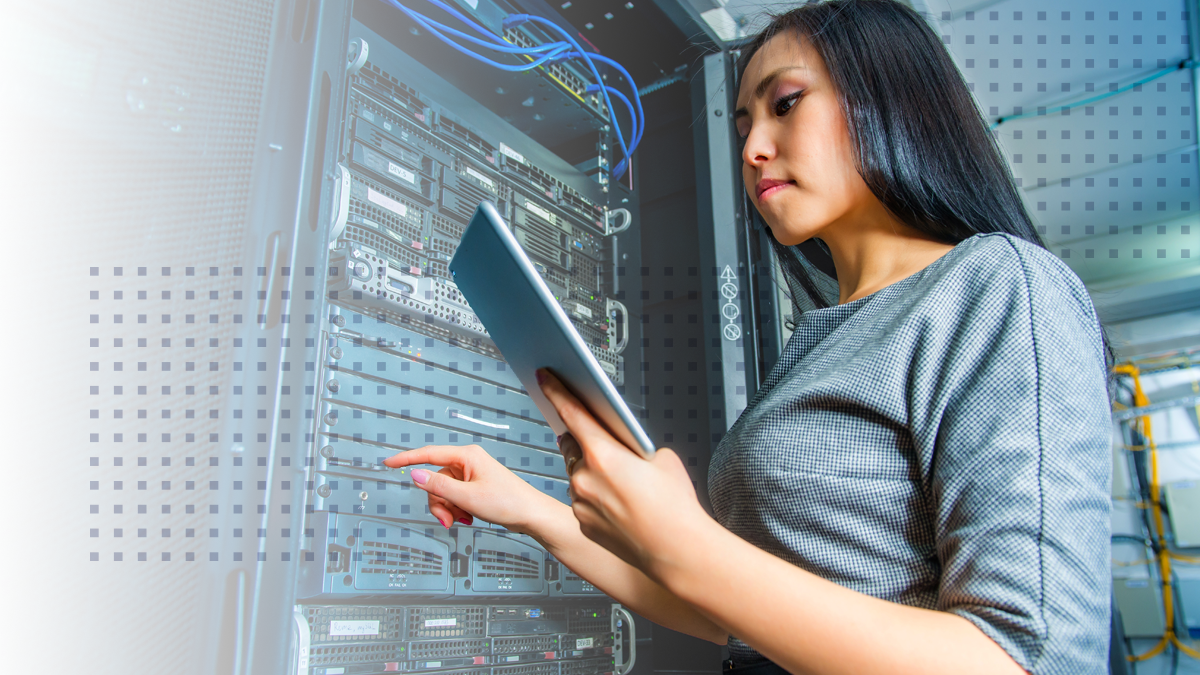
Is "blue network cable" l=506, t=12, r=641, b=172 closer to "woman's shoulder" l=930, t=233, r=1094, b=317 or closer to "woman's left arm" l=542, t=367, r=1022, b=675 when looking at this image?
"woman's shoulder" l=930, t=233, r=1094, b=317

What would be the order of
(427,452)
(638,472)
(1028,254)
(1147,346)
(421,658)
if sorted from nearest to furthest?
1. (638,472)
2. (1028,254)
3. (427,452)
4. (421,658)
5. (1147,346)

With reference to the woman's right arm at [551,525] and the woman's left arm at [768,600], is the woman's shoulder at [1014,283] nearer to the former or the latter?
the woman's left arm at [768,600]

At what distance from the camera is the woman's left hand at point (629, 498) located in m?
0.44

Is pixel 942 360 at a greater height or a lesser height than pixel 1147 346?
lesser

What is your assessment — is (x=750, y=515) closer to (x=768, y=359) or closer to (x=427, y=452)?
(x=427, y=452)

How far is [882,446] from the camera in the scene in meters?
0.56

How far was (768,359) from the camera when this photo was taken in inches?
53.2

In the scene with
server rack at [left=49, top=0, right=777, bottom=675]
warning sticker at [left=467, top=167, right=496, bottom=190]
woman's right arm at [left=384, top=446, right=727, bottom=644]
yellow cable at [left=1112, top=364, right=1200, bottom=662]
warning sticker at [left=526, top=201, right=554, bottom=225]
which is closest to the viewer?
server rack at [left=49, top=0, right=777, bottom=675]

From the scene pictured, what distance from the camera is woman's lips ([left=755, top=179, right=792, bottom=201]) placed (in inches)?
30.1

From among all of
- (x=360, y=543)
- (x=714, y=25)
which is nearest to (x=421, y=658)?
(x=360, y=543)

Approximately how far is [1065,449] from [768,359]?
89cm

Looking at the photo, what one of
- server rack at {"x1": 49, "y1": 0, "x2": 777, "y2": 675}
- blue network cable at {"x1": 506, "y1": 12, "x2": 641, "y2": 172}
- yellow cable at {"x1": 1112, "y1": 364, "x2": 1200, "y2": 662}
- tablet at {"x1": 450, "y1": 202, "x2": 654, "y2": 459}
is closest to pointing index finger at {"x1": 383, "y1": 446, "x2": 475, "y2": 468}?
server rack at {"x1": 49, "y1": 0, "x2": 777, "y2": 675}

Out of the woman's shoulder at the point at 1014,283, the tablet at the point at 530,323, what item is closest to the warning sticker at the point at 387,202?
the tablet at the point at 530,323

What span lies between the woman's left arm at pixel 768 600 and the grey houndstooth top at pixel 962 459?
0.02 m
